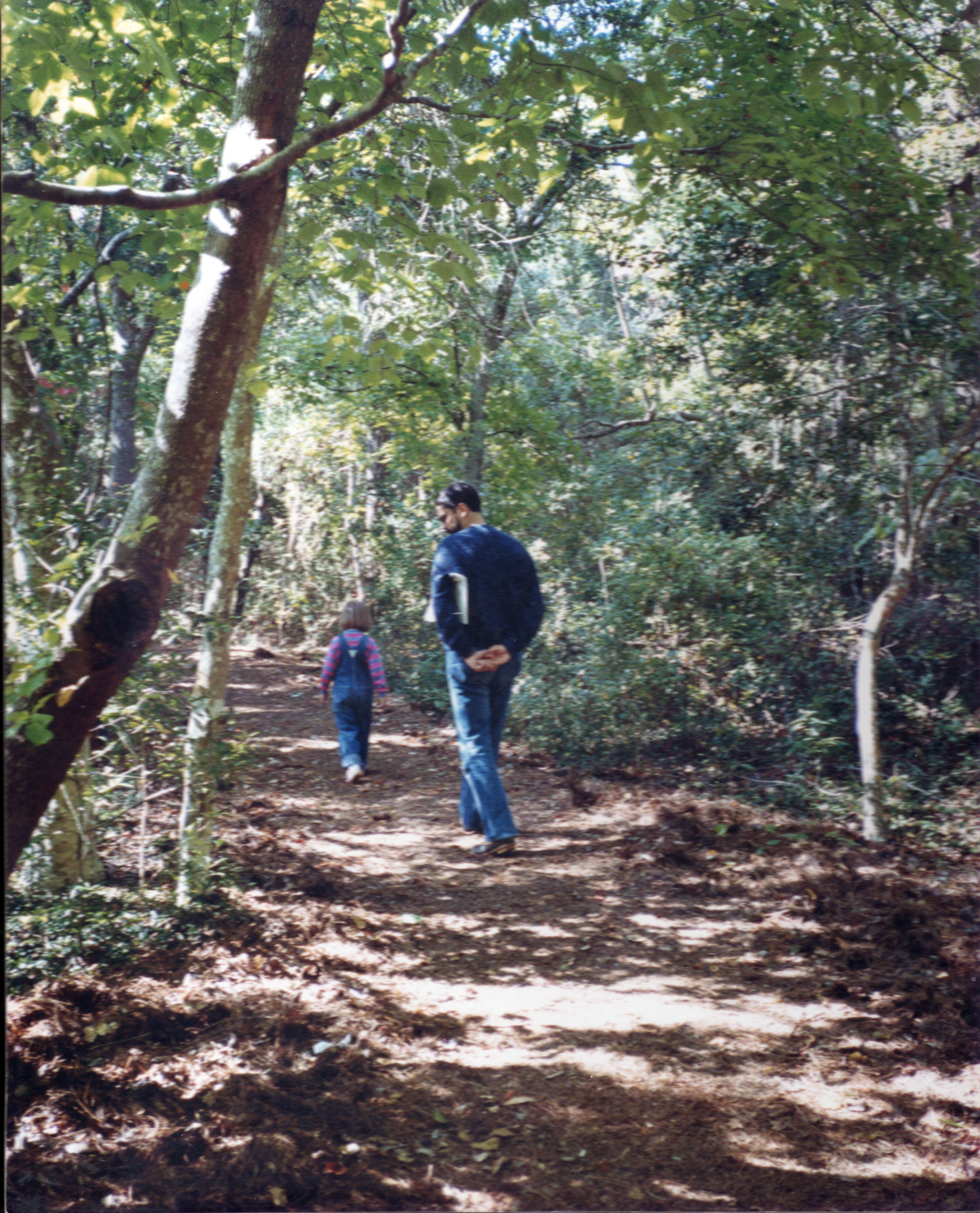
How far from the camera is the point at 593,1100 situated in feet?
10.6

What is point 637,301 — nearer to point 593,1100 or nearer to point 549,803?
point 549,803

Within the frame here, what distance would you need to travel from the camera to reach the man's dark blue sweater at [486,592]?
18.1 feet

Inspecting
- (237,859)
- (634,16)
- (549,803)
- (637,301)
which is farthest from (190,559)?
(637,301)

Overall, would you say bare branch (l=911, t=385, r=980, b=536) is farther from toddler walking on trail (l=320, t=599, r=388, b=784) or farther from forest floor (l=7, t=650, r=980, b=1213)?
toddler walking on trail (l=320, t=599, r=388, b=784)

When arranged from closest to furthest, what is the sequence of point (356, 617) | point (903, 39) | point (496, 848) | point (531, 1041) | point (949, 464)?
point (531, 1041), point (903, 39), point (949, 464), point (496, 848), point (356, 617)

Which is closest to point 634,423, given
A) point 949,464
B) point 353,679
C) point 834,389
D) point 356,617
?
point 834,389

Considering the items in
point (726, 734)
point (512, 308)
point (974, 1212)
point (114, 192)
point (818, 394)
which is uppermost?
point (512, 308)

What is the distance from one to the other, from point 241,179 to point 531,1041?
3.37m

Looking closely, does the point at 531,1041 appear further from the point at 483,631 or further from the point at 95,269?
the point at 95,269

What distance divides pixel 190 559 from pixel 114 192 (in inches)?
202

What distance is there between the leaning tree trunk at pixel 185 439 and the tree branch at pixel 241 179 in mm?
84

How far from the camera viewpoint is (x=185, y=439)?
2715mm

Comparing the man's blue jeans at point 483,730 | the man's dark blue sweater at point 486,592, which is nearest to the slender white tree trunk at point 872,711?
the man's dark blue sweater at point 486,592

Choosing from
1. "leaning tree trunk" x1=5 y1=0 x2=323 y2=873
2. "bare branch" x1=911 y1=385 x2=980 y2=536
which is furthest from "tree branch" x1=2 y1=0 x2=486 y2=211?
"bare branch" x1=911 y1=385 x2=980 y2=536
